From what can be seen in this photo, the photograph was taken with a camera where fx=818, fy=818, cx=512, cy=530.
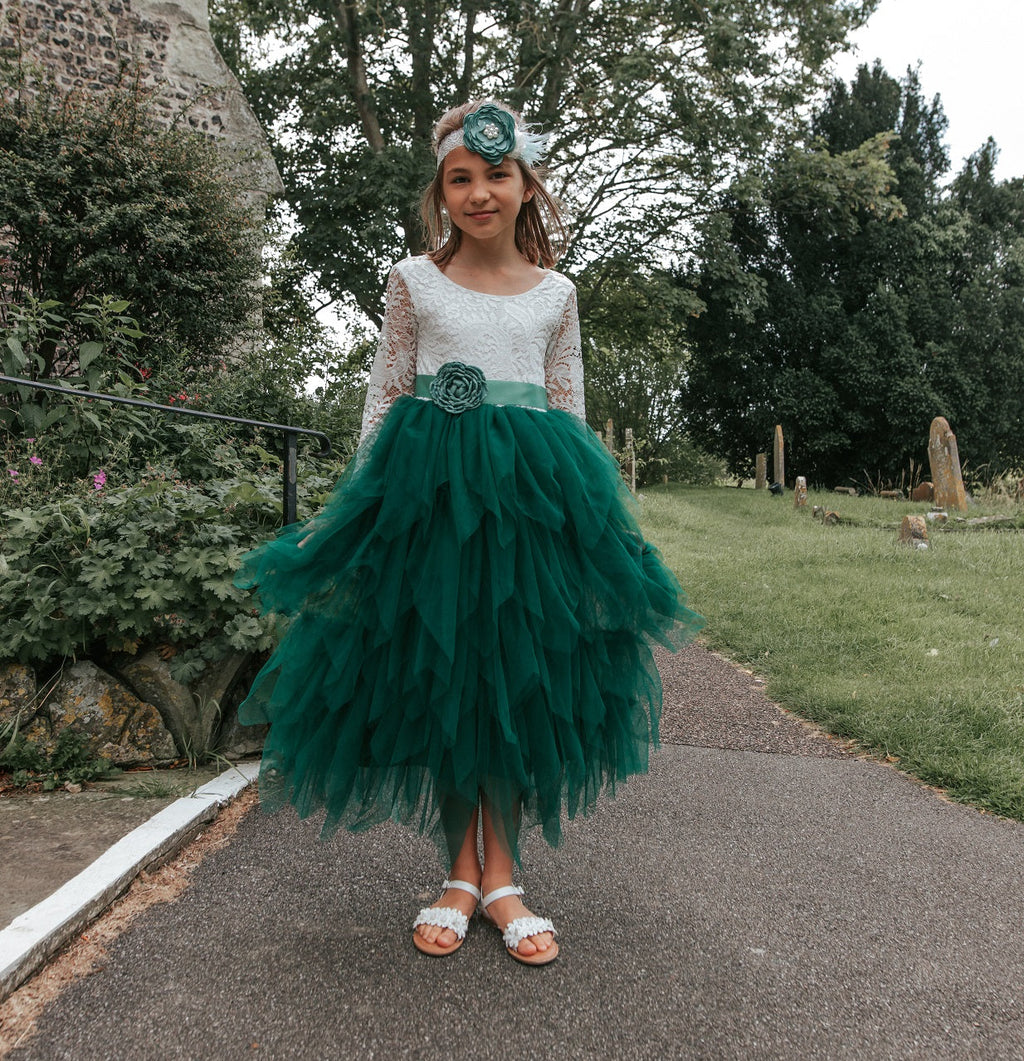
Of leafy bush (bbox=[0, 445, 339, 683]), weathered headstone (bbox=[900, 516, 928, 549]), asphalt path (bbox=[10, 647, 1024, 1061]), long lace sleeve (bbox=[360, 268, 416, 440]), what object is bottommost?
asphalt path (bbox=[10, 647, 1024, 1061])

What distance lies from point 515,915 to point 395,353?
149 cm

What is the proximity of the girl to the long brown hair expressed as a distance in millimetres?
69

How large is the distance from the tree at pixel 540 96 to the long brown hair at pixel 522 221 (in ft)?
34.4

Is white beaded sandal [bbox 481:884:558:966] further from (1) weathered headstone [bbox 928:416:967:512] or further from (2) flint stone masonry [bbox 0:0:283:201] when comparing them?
(1) weathered headstone [bbox 928:416:967:512]

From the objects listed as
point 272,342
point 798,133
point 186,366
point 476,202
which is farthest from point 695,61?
point 476,202

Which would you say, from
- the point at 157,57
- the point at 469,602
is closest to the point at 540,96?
the point at 157,57

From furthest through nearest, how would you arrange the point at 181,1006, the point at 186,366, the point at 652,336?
the point at 652,336, the point at 186,366, the point at 181,1006

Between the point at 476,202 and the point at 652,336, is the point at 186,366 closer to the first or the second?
the point at 476,202

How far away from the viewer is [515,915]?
2072 mm

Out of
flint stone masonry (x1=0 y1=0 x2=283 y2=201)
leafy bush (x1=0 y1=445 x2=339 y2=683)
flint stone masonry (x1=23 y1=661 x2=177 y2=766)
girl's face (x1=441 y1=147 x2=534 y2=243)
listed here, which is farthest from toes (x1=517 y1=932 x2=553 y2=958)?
flint stone masonry (x1=0 y1=0 x2=283 y2=201)

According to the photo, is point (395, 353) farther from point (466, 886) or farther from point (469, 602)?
point (466, 886)

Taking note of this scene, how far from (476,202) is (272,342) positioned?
7.13 m

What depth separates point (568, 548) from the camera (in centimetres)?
200

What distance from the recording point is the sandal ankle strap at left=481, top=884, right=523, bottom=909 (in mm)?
2119
